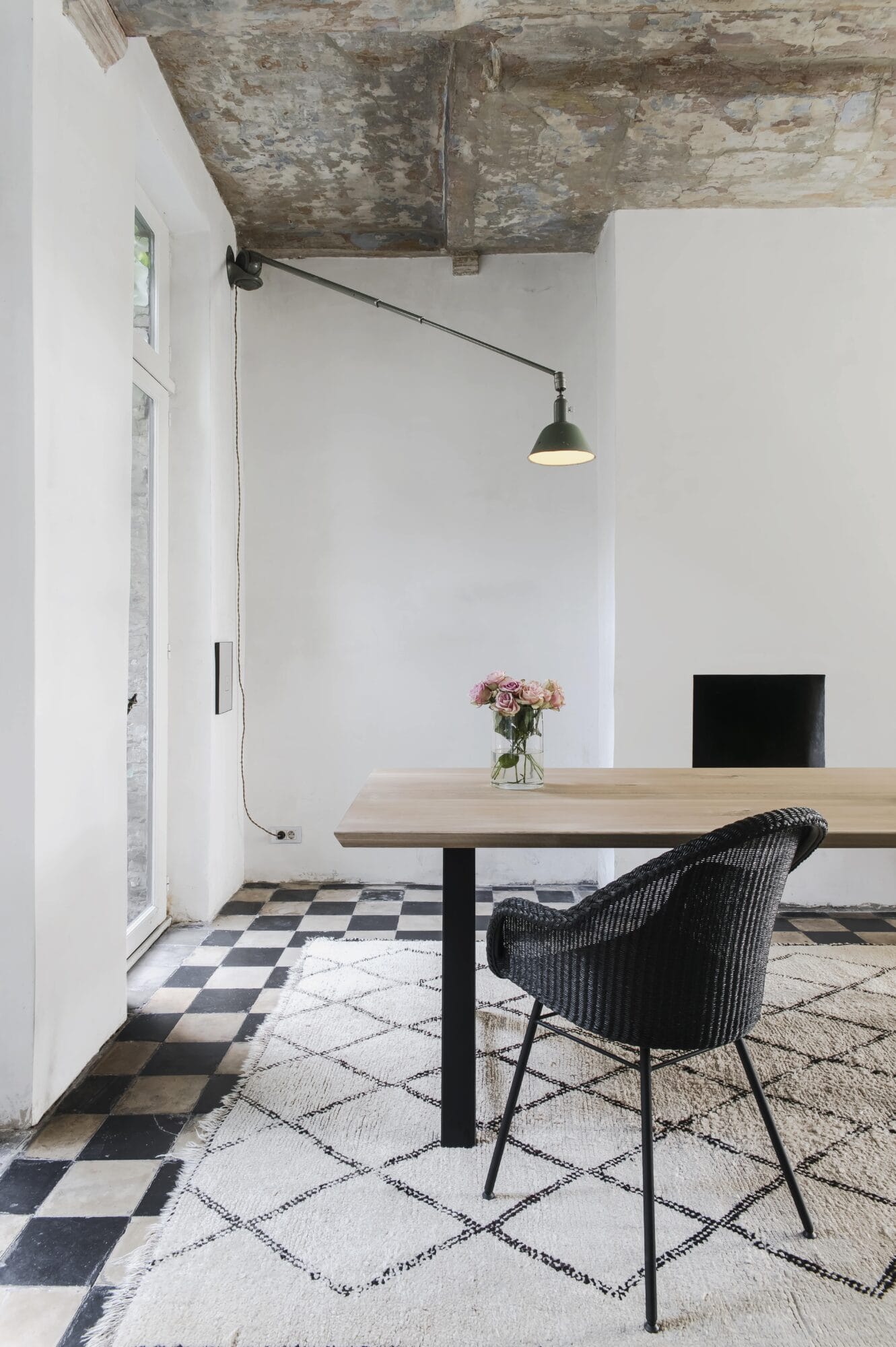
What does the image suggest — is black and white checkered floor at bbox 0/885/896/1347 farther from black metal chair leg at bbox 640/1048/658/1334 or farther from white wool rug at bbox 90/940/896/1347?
black metal chair leg at bbox 640/1048/658/1334

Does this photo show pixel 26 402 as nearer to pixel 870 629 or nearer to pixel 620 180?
pixel 620 180

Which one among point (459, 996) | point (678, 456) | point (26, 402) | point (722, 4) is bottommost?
point (459, 996)

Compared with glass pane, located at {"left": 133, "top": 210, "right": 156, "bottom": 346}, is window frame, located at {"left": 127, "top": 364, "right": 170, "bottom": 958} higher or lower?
lower

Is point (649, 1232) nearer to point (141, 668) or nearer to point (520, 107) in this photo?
point (141, 668)

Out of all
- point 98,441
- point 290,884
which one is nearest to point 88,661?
point 98,441

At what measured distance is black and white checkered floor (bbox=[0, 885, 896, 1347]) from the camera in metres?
1.74

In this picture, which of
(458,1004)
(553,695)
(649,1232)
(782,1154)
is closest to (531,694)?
(553,695)

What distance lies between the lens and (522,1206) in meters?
1.94

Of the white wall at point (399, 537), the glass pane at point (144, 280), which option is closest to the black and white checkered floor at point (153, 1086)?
the white wall at point (399, 537)

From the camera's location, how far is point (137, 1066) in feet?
8.63

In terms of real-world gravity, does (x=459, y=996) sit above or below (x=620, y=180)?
below

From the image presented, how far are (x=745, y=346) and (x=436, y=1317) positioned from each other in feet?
13.3

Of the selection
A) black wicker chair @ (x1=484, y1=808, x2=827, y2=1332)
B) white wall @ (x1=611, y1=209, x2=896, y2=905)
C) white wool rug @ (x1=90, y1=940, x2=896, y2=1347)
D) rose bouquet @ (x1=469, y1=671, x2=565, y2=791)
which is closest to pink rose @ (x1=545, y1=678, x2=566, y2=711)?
rose bouquet @ (x1=469, y1=671, x2=565, y2=791)

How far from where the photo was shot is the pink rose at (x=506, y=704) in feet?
8.82
